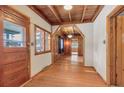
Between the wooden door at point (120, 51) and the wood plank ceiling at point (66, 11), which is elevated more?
the wood plank ceiling at point (66, 11)

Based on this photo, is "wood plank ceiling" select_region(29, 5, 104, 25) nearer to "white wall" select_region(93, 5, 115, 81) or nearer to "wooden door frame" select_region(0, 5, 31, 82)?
"white wall" select_region(93, 5, 115, 81)

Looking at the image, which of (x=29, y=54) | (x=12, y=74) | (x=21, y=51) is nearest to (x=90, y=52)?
(x=29, y=54)

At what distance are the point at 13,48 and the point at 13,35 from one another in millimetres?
366

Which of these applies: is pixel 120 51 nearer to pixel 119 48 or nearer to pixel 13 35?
pixel 119 48

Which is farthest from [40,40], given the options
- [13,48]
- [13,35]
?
[13,48]

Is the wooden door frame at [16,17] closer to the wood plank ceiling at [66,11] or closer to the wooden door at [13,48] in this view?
the wooden door at [13,48]

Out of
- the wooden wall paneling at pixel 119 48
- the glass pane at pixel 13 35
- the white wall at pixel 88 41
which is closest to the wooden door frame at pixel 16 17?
the glass pane at pixel 13 35

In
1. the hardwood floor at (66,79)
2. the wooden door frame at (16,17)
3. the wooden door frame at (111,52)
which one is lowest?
→ the hardwood floor at (66,79)

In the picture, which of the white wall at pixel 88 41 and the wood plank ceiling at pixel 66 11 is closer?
the wood plank ceiling at pixel 66 11

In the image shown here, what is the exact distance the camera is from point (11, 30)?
3186 millimetres

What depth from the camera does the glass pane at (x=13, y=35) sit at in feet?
9.61

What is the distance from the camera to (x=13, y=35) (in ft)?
10.9
